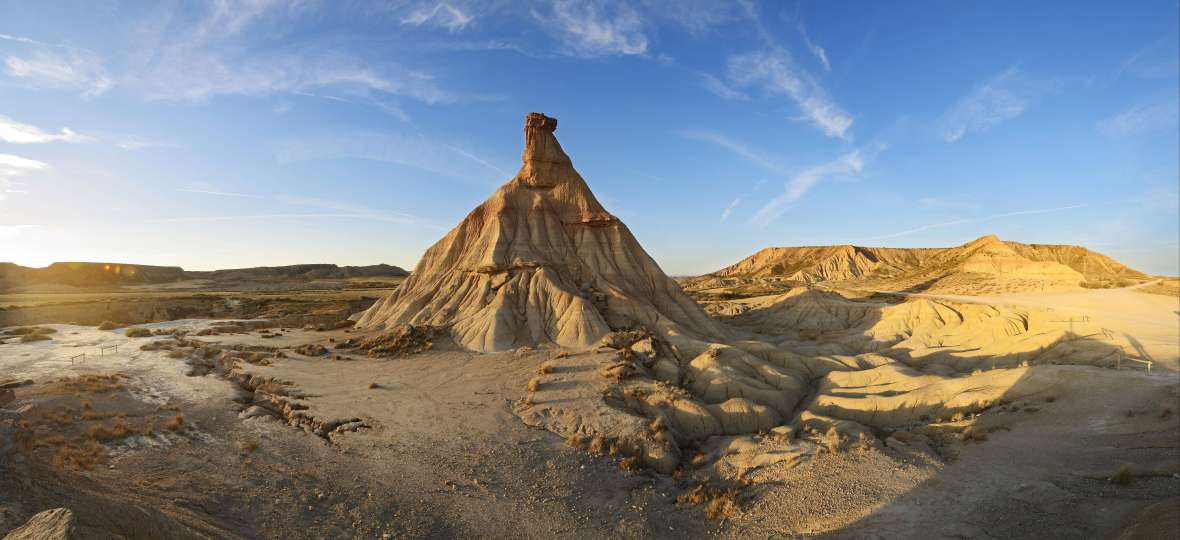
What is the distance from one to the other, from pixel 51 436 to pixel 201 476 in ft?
16.1

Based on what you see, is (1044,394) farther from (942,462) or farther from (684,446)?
(684,446)

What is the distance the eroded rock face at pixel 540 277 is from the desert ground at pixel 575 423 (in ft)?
0.83

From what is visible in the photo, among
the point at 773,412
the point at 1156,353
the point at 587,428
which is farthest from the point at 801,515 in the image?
the point at 1156,353

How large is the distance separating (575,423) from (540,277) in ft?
56.7

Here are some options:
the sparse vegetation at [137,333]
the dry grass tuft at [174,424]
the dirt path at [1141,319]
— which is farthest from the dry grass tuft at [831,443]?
the sparse vegetation at [137,333]

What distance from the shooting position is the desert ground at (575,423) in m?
10.3

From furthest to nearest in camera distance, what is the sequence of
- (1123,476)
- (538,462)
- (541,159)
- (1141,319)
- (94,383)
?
Result: 1. (541,159)
2. (1141,319)
3. (94,383)
4. (538,462)
5. (1123,476)

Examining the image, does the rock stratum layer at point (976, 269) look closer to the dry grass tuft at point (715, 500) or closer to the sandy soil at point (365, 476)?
the dry grass tuft at point (715, 500)

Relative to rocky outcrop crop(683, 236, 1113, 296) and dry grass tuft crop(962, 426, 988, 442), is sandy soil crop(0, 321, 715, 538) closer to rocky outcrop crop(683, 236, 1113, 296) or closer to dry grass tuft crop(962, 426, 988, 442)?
dry grass tuft crop(962, 426, 988, 442)

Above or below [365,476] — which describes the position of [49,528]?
above

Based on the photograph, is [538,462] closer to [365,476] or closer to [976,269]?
[365,476]

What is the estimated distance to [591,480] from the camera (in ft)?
42.9

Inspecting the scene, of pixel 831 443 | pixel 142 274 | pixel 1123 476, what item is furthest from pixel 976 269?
pixel 142 274

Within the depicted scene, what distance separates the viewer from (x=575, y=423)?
54.3ft
